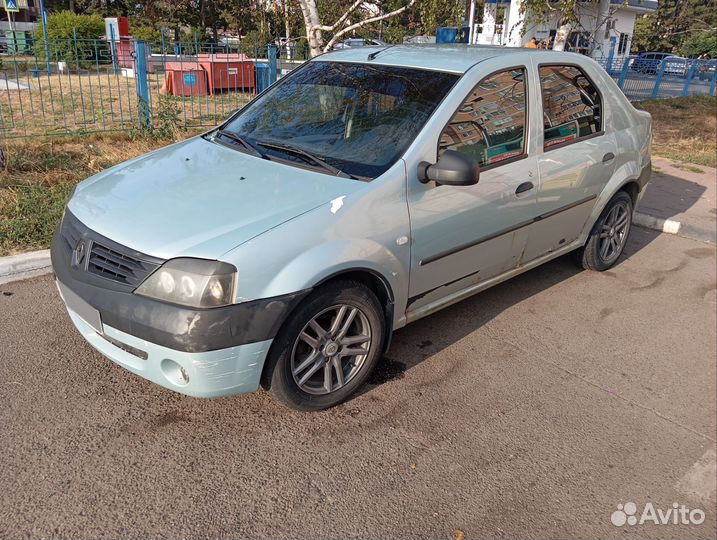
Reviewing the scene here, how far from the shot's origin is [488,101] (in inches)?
144

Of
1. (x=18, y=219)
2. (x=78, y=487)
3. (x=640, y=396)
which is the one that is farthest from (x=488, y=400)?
(x=18, y=219)

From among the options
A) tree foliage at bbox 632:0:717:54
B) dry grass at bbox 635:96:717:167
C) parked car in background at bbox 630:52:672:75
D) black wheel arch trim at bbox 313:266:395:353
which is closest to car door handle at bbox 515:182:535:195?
black wheel arch trim at bbox 313:266:395:353

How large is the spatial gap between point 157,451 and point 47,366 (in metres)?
1.07

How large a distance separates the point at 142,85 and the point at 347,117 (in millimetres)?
6548

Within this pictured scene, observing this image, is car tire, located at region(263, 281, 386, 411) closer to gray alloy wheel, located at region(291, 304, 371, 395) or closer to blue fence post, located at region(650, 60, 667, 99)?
gray alloy wheel, located at region(291, 304, 371, 395)

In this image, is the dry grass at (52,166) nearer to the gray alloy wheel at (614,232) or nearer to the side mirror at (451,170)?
the side mirror at (451,170)

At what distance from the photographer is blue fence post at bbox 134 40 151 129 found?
8.55 m

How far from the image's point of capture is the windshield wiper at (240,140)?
358cm

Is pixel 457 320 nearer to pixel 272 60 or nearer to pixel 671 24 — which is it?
pixel 272 60

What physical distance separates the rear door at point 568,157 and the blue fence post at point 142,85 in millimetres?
6244

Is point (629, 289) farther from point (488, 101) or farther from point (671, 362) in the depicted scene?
point (488, 101)

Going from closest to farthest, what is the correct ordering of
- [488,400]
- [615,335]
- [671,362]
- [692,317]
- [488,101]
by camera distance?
[488,400] → [488,101] → [671,362] → [615,335] → [692,317]

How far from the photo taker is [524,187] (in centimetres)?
386

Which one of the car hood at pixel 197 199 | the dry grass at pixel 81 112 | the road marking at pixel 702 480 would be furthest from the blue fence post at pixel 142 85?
the road marking at pixel 702 480
